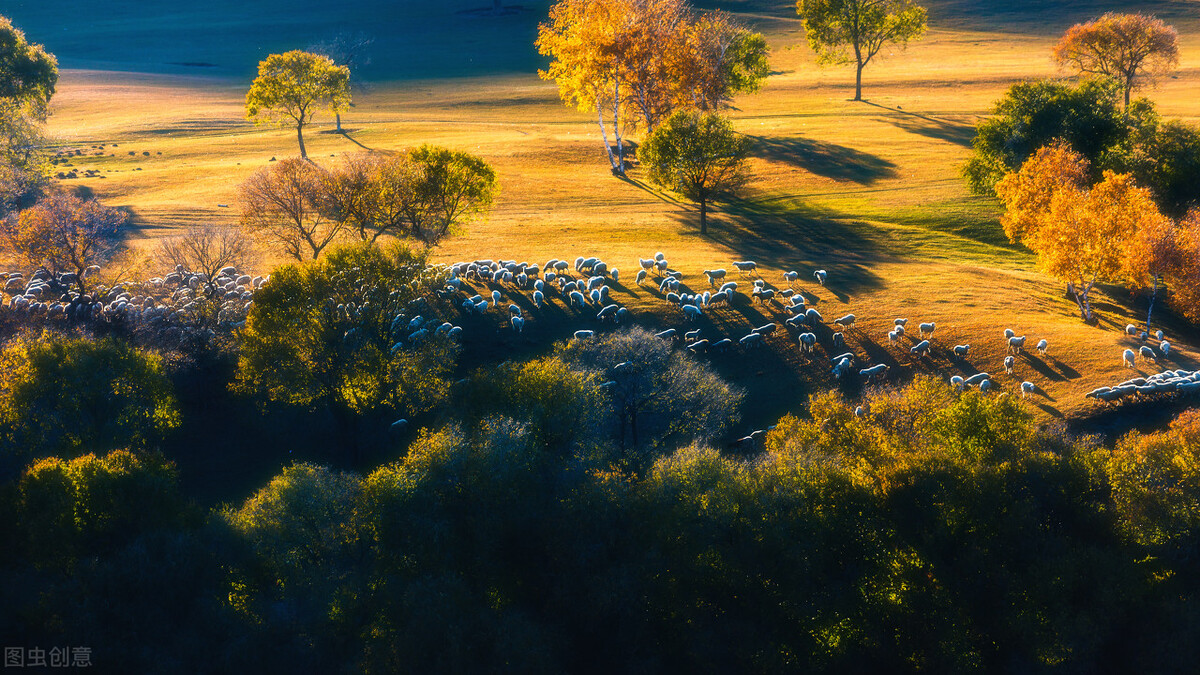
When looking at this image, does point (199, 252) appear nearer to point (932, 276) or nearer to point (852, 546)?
point (852, 546)

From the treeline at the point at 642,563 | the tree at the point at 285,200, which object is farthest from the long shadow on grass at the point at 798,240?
the tree at the point at 285,200

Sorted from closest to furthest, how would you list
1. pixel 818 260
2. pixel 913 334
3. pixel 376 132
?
pixel 913 334, pixel 818 260, pixel 376 132

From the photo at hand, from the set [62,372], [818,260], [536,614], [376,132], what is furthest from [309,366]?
[376,132]

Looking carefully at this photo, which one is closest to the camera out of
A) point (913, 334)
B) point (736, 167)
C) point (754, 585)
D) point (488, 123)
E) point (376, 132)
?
point (754, 585)

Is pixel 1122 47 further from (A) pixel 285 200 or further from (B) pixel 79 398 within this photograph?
(B) pixel 79 398

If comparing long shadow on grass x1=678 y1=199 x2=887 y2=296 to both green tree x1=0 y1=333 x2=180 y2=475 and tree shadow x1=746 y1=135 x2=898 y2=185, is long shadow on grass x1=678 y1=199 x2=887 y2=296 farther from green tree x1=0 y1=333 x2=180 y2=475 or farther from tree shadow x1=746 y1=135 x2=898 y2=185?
green tree x1=0 y1=333 x2=180 y2=475

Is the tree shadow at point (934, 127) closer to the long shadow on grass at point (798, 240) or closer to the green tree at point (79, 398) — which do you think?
the long shadow on grass at point (798, 240)

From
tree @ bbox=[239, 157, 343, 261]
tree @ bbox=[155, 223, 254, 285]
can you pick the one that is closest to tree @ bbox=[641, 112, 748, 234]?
tree @ bbox=[239, 157, 343, 261]
